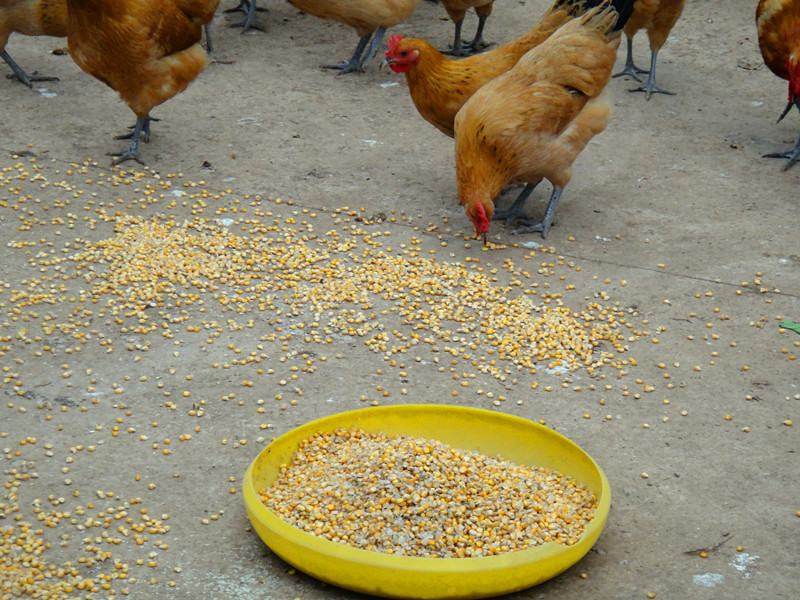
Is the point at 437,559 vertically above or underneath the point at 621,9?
underneath

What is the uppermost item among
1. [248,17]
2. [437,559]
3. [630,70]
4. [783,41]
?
[783,41]

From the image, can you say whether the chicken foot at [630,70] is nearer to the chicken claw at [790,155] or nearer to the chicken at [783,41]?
the chicken at [783,41]

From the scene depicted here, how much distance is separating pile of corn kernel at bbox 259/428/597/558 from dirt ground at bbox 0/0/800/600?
185mm

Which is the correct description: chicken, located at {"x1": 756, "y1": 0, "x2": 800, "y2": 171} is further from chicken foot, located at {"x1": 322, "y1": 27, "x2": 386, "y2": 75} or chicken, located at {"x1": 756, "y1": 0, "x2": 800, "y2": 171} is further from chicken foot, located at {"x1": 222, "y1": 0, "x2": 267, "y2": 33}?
chicken foot, located at {"x1": 222, "y1": 0, "x2": 267, "y2": 33}

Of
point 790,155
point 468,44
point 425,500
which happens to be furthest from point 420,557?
point 468,44

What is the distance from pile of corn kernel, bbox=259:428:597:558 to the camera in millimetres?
2859

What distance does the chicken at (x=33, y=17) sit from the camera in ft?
21.5

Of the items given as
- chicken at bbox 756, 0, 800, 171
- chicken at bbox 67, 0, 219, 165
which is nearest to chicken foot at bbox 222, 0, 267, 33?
chicken at bbox 67, 0, 219, 165

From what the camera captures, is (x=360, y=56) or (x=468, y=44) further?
(x=468, y=44)

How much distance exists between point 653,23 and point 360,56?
2.52 metres

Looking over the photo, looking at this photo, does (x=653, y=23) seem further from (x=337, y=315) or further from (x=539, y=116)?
(x=337, y=315)

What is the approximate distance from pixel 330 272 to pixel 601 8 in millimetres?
2308

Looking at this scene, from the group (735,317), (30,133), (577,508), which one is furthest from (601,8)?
(30,133)

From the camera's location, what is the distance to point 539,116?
495 centimetres
